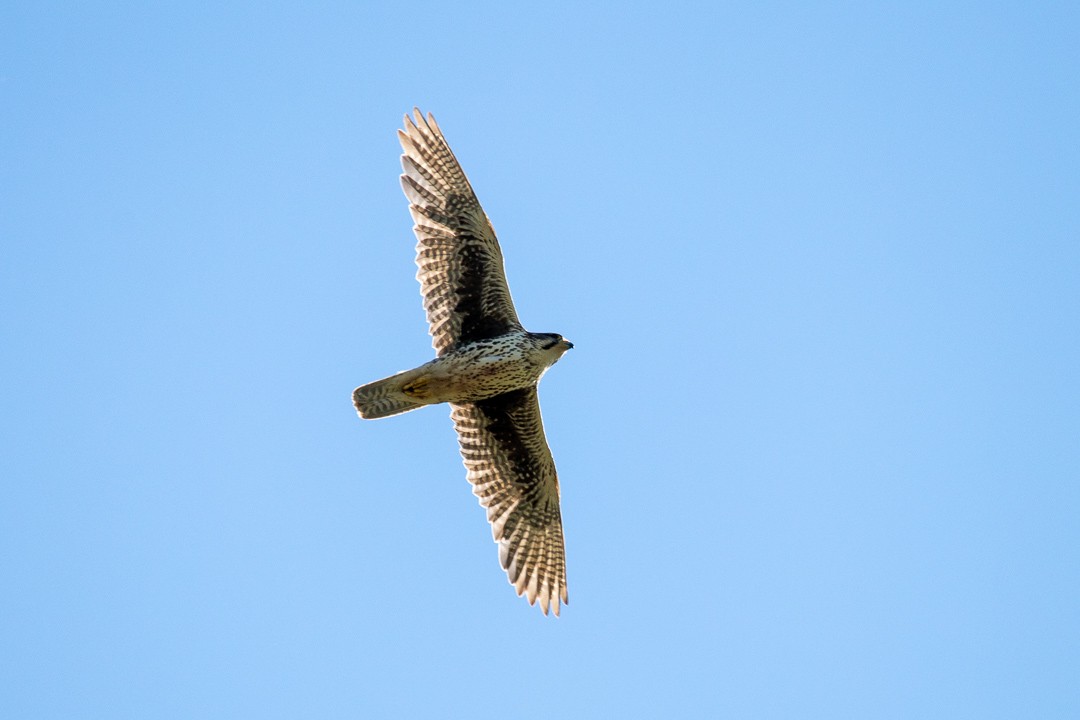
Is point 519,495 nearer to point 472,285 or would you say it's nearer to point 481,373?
point 481,373

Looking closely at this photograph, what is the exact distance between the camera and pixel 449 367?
1218 cm

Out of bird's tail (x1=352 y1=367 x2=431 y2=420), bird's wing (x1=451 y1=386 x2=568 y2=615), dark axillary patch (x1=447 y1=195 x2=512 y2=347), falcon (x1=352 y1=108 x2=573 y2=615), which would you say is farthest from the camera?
bird's wing (x1=451 y1=386 x2=568 y2=615)

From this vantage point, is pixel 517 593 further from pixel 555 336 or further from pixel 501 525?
pixel 555 336

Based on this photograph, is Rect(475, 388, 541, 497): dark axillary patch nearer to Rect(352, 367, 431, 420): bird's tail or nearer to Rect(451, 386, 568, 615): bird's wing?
Rect(451, 386, 568, 615): bird's wing

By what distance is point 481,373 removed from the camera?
12195 millimetres

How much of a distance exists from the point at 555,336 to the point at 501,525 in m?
2.38

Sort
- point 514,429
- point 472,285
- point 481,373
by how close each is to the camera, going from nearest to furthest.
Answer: point 481,373 < point 472,285 < point 514,429

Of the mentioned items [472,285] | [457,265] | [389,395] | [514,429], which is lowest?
[514,429]

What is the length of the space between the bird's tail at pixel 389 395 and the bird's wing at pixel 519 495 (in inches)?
39.9

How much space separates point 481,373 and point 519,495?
74.2 inches

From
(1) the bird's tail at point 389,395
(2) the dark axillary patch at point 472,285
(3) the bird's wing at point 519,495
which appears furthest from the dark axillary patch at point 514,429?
(1) the bird's tail at point 389,395

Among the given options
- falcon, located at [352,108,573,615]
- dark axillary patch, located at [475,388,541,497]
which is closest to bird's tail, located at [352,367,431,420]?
falcon, located at [352,108,573,615]

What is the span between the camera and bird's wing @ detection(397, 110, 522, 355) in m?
12.5

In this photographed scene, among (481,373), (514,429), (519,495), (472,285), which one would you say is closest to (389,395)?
(481,373)
